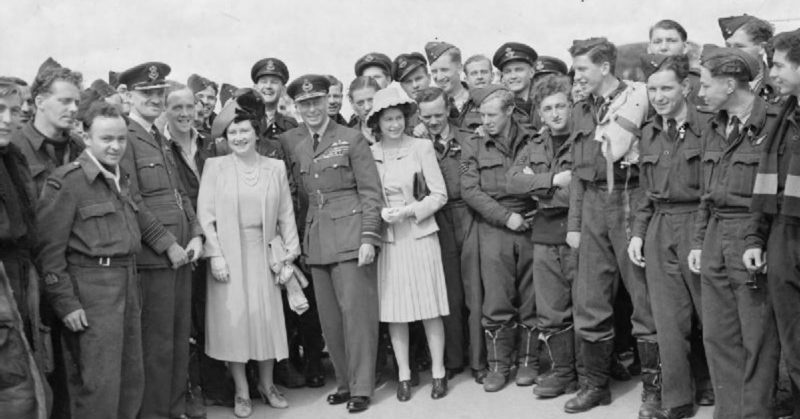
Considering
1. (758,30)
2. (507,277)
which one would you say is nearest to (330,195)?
(507,277)

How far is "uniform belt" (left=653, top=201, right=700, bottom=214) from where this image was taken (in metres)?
4.95

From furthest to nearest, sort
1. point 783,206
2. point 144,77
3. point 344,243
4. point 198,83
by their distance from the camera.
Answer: point 198,83 → point 344,243 → point 144,77 → point 783,206

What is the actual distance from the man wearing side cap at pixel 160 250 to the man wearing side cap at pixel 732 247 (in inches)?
121

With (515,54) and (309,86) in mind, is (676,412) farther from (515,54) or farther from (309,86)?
(515,54)

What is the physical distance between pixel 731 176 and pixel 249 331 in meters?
3.15

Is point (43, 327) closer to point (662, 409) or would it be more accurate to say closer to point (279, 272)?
point (279, 272)

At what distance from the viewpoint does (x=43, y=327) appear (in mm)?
4473

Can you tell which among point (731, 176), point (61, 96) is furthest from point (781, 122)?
point (61, 96)

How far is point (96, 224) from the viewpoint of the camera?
475 cm

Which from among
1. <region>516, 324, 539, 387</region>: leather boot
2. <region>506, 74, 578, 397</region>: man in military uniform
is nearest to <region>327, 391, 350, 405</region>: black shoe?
<region>516, 324, 539, 387</region>: leather boot

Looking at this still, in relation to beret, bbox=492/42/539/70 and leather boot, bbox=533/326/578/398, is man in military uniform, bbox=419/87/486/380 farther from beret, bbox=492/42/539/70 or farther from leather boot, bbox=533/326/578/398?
beret, bbox=492/42/539/70

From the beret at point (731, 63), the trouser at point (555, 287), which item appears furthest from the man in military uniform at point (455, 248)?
the beret at point (731, 63)

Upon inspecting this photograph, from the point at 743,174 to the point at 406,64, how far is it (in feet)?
11.7

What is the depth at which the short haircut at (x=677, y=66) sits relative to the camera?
16.4 feet
